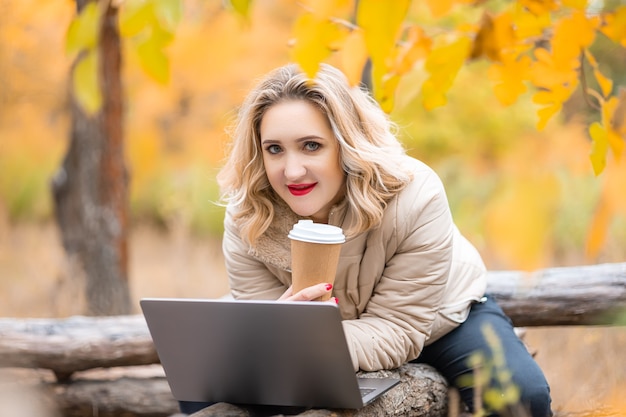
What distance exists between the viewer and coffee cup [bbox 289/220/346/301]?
82.2 inches

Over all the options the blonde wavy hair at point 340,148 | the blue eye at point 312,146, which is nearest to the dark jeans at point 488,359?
the blonde wavy hair at point 340,148

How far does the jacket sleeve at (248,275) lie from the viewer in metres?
2.62

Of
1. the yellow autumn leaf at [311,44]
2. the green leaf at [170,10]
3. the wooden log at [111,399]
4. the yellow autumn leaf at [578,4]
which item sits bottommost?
the wooden log at [111,399]

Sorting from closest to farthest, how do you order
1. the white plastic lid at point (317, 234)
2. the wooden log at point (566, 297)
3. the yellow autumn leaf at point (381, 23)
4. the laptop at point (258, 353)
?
the yellow autumn leaf at point (381, 23) < the laptop at point (258, 353) < the white plastic lid at point (317, 234) < the wooden log at point (566, 297)

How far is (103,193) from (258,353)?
11.0 feet

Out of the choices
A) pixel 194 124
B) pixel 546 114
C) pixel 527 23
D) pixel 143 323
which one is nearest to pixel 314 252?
pixel 546 114

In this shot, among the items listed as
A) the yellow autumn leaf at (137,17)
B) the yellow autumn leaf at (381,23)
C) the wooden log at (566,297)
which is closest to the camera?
the yellow autumn leaf at (381,23)

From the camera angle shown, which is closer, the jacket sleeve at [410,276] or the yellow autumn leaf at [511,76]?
the yellow autumn leaf at [511,76]

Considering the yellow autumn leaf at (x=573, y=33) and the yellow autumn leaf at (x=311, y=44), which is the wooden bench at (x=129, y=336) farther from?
the yellow autumn leaf at (x=311, y=44)

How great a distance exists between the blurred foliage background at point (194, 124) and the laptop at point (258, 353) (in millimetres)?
4018

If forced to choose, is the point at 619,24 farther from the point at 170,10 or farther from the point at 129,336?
the point at 129,336

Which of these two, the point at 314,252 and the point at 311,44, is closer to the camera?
the point at 311,44

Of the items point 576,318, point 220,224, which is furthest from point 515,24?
point 220,224

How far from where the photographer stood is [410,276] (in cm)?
236
